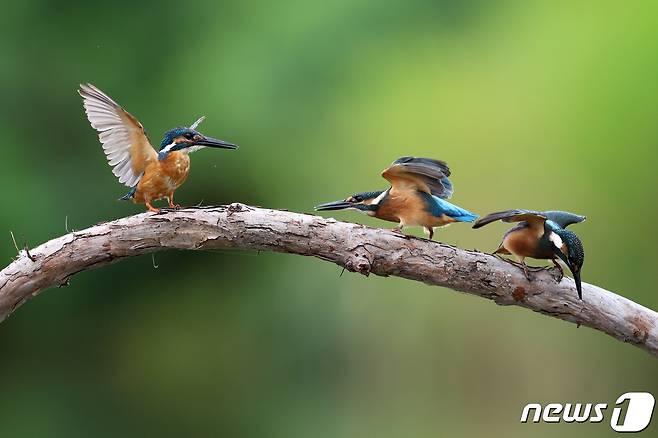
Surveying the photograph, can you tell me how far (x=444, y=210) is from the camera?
1.90 metres

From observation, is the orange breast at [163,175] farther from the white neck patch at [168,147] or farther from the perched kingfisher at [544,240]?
the perched kingfisher at [544,240]

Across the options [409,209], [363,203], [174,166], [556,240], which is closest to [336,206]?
[363,203]

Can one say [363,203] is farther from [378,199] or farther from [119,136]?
[119,136]

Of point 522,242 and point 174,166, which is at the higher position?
point 522,242

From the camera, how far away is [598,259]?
3.77 meters

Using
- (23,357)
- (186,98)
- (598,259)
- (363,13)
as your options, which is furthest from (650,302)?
(23,357)

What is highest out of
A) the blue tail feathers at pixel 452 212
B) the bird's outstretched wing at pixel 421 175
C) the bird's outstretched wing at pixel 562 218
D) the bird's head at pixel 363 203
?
the bird's outstretched wing at pixel 562 218

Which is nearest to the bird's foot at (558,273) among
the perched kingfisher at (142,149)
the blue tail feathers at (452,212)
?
the blue tail feathers at (452,212)

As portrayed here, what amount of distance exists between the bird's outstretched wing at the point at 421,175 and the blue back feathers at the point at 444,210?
0.06 feet

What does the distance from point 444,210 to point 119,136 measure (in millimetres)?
728

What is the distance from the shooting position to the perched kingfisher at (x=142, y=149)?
6.15 ft

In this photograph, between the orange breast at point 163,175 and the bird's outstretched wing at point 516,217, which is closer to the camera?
the bird's outstretched wing at point 516,217

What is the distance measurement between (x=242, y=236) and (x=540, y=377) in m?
2.16

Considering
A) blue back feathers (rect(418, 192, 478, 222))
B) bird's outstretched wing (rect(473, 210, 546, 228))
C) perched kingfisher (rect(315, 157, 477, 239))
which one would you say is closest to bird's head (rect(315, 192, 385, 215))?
perched kingfisher (rect(315, 157, 477, 239))
